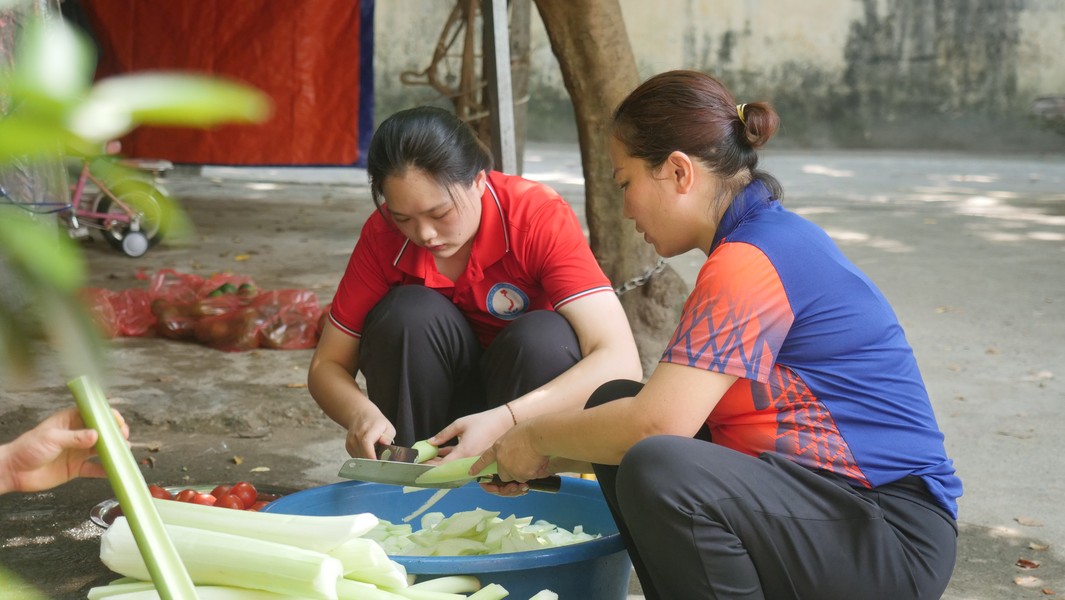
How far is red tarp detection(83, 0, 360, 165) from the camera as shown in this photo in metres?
7.55

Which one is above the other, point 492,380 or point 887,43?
point 887,43

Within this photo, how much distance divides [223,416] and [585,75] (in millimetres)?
1712

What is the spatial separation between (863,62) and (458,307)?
11.8 meters

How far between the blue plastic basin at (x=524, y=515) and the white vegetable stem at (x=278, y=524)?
0.57 feet

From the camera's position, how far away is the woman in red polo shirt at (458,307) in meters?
2.30

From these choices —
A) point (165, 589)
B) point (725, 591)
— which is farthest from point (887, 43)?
point (165, 589)

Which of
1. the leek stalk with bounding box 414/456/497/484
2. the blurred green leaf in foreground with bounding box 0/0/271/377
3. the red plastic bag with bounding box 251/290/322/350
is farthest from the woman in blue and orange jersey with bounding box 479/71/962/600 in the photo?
the red plastic bag with bounding box 251/290/322/350

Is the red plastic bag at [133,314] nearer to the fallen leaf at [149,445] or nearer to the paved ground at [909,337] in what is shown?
the paved ground at [909,337]

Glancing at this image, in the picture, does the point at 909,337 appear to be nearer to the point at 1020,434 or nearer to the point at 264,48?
the point at 1020,434

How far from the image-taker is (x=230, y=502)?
7.79 feet

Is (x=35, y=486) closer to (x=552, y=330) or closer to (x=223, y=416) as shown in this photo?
Result: (x=552, y=330)

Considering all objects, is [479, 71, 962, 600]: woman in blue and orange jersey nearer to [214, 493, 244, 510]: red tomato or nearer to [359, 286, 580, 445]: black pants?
[359, 286, 580, 445]: black pants

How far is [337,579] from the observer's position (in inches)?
64.0

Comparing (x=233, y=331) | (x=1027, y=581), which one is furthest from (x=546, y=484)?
(x=233, y=331)
